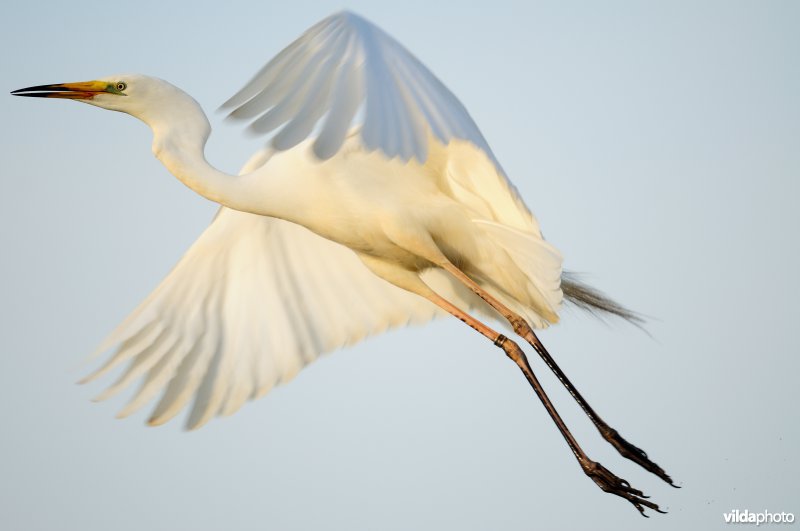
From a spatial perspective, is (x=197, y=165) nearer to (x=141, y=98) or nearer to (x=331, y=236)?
(x=141, y=98)

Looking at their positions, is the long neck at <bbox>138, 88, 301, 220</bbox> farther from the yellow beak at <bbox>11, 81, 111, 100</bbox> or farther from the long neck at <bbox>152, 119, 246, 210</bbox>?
the yellow beak at <bbox>11, 81, 111, 100</bbox>

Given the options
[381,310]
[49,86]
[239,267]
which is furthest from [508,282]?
[49,86]

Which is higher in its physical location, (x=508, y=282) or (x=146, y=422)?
(x=508, y=282)

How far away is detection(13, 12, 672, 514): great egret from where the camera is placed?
5.64 meters

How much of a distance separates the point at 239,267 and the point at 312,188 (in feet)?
5.31

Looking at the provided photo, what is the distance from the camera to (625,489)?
7.66 m

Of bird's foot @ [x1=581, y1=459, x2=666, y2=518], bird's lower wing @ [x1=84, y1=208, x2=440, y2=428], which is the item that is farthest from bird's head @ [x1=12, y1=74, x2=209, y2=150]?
bird's foot @ [x1=581, y1=459, x2=666, y2=518]

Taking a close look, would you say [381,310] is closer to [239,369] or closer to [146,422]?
[239,369]

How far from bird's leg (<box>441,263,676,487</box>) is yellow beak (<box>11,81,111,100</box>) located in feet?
7.75

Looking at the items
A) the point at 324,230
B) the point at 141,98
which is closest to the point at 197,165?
the point at 141,98

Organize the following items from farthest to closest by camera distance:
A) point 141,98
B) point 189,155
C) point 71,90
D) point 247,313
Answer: point 247,313
point 71,90
point 141,98
point 189,155

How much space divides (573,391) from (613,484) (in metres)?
0.63

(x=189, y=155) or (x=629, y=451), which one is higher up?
(x=189, y=155)

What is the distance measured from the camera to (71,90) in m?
7.62
